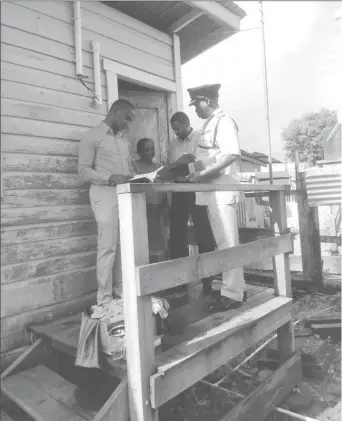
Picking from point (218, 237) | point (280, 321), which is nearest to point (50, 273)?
point (218, 237)

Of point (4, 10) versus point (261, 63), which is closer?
point (4, 10)

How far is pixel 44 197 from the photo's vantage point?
3.17 m

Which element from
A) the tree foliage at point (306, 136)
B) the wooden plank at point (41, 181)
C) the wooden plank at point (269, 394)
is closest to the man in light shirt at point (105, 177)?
the wooden plank at point (41, 181)

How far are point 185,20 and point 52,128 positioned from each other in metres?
2.46

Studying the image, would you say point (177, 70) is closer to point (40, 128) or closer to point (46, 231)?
point (40, 128)

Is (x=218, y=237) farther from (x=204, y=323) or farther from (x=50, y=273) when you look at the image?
(x=50, y=273)

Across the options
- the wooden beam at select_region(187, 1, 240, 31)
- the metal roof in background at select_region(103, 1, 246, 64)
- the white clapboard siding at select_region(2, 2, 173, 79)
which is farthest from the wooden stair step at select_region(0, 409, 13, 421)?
the wooden beam at select_region(187, 1, 240, 31)

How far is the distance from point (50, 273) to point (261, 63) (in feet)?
10.7

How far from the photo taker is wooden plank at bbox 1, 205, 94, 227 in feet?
9.52

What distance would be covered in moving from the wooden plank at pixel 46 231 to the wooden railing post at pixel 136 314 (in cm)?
141

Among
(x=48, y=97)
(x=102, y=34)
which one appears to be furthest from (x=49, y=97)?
(x=102, y=34)

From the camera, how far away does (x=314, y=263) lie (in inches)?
223

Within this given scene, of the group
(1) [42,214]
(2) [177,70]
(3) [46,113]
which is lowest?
(1) [42,214]

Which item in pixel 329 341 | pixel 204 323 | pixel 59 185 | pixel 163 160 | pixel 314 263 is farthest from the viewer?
pixel 314 263
